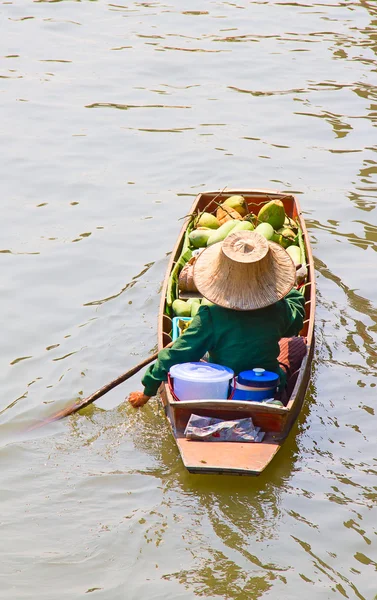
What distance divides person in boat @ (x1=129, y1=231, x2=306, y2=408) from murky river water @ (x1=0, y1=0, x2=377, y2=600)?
0.74 meters

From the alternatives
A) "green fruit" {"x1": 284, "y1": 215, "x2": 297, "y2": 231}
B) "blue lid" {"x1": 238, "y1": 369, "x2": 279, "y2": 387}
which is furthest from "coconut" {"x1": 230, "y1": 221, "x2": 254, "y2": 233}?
"blue lid" {"x1": 238, "y1": 369, "x2": 279, "y2": 387}

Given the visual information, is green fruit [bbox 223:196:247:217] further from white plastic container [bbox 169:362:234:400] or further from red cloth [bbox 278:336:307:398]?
white plastic container [bbox 169:362:234:400]

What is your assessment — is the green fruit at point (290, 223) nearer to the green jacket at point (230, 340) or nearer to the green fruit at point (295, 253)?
the green fruit at point (295, 253)

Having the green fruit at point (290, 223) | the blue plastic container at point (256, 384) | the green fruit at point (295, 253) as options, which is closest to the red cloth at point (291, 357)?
the blue plastic container at point (256, 384)

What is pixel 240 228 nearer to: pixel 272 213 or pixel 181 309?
pixel 272 213

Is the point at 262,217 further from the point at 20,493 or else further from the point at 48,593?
the point at 48,593

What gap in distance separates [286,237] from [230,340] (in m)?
2.90

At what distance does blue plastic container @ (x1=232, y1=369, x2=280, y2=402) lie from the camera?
6191mm

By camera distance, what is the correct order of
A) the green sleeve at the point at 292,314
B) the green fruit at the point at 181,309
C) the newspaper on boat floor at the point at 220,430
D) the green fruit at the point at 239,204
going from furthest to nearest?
the green fruit at the point at 239,204 → the green fruit at the point at 181,309 → the green sleeve at the point at 292,314 → the newspaper on boat floor at the point at 220,430

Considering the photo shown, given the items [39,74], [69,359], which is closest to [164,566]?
[69,359]

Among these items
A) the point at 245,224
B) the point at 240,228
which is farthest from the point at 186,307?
the point at 245,224

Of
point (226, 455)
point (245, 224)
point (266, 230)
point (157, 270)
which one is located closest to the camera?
point (226, 455)

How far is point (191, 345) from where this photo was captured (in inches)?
244

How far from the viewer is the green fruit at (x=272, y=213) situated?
8.84m
